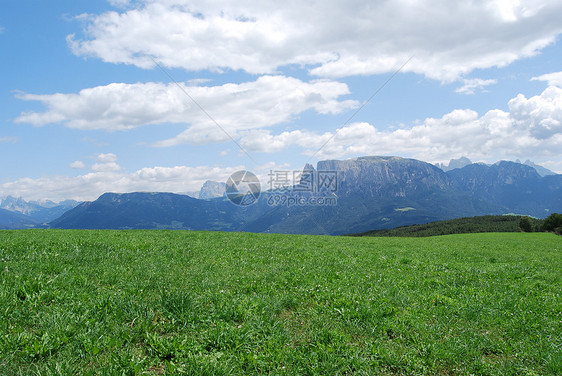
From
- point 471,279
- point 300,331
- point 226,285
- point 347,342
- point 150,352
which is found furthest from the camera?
point 471,279

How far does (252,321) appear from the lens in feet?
23.3

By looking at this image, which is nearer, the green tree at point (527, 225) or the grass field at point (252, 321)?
the grass field at point (252, 321)

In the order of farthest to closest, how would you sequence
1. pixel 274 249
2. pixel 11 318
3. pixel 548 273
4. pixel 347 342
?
pixel 274 249, pixel 548 273, pixel 347 342, pixel 11 318

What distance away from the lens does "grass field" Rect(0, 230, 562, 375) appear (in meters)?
5.45

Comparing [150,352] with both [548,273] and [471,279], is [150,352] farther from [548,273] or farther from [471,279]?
[548,273]

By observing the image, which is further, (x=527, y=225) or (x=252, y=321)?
(x=527, y=225)

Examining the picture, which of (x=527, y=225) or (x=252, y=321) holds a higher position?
(x=252, y=321)

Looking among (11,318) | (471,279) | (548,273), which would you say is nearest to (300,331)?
(11,318)

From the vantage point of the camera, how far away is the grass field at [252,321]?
5445 millimetres

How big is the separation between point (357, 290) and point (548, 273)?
38.7 feet

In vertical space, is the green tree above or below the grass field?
below

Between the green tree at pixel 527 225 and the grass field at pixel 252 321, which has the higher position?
the grass field at pixel 252 321

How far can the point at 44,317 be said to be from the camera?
6000mm

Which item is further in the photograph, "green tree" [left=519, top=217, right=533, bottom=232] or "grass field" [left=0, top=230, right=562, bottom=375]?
"green tree" [left=519, top=217, right=533, bottom=232]
